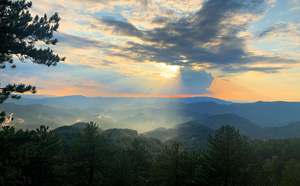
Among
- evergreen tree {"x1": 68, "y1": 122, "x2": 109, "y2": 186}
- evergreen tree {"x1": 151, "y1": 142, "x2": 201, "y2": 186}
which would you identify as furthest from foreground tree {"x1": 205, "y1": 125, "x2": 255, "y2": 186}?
evergreen tree {"x1": 68, "y1": 122, "x2": 109, "y2": 186}

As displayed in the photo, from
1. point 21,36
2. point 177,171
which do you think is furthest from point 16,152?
point 177,171

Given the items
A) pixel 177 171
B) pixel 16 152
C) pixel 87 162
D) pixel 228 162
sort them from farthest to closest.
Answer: pixel 87 162 → pixel 177 171 → pixel 228 162 → pixel 16 152

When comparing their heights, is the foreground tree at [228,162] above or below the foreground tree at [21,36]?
below

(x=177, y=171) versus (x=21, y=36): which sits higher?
(x=21, y=36)

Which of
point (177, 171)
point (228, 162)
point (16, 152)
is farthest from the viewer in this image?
point (177, 171)

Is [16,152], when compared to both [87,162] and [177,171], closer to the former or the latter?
[87,162]

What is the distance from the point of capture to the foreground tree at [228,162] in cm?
1661

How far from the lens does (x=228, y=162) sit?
55.2ft

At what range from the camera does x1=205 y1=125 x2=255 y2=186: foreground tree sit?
54.5ft

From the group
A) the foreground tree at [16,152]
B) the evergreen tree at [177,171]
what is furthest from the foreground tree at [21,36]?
the evergreen tree at [177,171]

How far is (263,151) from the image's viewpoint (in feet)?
238

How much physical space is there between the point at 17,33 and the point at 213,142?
20.9 metres

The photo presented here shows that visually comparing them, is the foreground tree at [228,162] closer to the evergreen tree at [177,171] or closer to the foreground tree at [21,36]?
the evergreen tree at [177,171]

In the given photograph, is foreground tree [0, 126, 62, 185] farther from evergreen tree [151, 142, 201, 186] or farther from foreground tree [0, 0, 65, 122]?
evergreen tree [151, 142, 201, 186]
